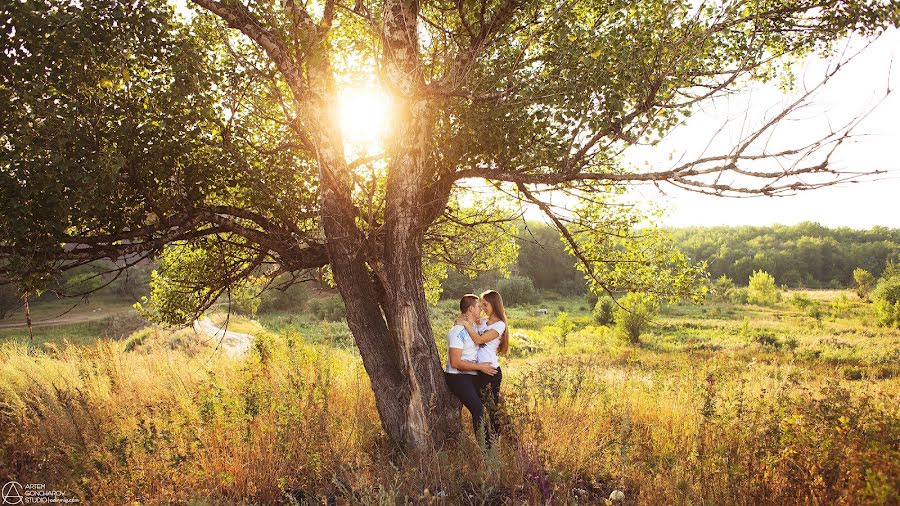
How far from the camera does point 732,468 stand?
136 inches

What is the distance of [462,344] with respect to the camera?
5.77 metres

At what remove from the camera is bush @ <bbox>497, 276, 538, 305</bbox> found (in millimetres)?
63688

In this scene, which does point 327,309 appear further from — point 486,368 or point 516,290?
point 486,368

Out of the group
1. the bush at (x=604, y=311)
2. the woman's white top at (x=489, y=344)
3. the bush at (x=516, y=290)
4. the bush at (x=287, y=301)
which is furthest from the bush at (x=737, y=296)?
the woman's white top at (x=489, y=344)

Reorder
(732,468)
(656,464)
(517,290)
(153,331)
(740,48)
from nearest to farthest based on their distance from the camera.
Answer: (732,468)
(656,464)
(740,48)
(153,331)
(517,290)

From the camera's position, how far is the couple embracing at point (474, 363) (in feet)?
18.2

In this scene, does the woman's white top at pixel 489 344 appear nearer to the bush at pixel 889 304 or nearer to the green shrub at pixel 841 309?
the bush at pixel 889 304

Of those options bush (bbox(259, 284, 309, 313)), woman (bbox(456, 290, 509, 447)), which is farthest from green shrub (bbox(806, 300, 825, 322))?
woman (bbox(456, 290, 509, 447))

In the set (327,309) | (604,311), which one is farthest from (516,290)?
(327,309)

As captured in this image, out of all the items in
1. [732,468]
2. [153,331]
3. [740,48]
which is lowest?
[153,331]

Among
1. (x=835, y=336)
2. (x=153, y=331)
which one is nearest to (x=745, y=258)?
(x=835, y=336)

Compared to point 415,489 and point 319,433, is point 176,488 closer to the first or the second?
point 319,433

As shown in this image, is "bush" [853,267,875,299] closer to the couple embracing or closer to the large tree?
the large tree

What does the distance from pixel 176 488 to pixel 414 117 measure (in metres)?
4.14
